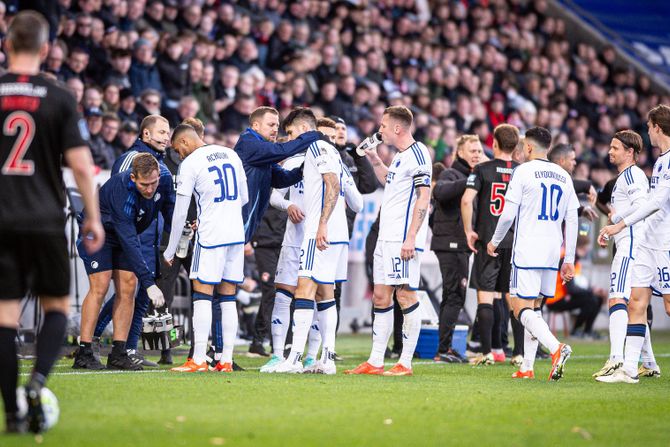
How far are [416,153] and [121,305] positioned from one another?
2.97m

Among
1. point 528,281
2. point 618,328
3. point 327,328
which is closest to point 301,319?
point 327,328

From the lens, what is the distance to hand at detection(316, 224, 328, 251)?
9828mm

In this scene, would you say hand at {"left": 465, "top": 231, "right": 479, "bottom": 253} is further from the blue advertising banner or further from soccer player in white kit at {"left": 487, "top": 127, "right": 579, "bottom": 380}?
the blue advertising banner

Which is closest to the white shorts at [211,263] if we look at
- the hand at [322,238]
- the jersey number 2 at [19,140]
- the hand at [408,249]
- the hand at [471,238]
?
the hand at [322,238]

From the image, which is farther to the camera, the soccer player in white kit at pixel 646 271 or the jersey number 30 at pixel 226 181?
the soccer player in white kit at pixel 646 271

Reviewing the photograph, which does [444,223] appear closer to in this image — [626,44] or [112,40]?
[112,40]

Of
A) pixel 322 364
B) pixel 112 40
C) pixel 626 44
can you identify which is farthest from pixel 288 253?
pixel 626 44

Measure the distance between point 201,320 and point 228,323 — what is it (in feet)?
0.94

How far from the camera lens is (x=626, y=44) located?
28.9 metres

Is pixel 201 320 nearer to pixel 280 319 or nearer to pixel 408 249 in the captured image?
pixel 280 319

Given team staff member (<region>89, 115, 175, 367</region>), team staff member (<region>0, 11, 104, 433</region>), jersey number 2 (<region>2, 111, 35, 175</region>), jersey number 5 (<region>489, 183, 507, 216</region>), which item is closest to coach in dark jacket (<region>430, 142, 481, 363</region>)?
jersey number 5 (<region>489, 183, 507, 216</region>)

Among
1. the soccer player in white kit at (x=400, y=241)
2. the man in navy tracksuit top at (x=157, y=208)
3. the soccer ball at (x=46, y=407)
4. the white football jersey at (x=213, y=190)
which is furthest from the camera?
the man in navy tracksuit top at (x=157, y=208)

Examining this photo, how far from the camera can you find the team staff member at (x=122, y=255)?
978 centimetres

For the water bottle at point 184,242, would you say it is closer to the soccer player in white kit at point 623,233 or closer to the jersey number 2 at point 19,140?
the soccer player in white kit at point 623,233
